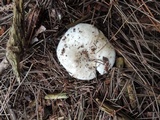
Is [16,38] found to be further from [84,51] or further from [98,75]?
[98,75]

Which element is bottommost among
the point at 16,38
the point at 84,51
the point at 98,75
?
the point at 98,75

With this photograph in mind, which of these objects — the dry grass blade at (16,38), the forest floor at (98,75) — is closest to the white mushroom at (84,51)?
the forest floor at (98,75)

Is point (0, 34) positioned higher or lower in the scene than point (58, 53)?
higher

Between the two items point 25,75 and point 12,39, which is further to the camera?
point 25,75

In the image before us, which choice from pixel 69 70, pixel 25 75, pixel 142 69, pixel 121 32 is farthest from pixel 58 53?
pixel 142 69

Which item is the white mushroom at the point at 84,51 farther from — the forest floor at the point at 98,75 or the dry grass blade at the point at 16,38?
the dry grass blade at the point at 16,38

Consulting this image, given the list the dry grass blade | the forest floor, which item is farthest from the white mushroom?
the dry grass blade

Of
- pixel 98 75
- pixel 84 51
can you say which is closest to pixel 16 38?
pixel 84 51

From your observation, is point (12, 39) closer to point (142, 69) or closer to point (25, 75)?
point (25, 75)
